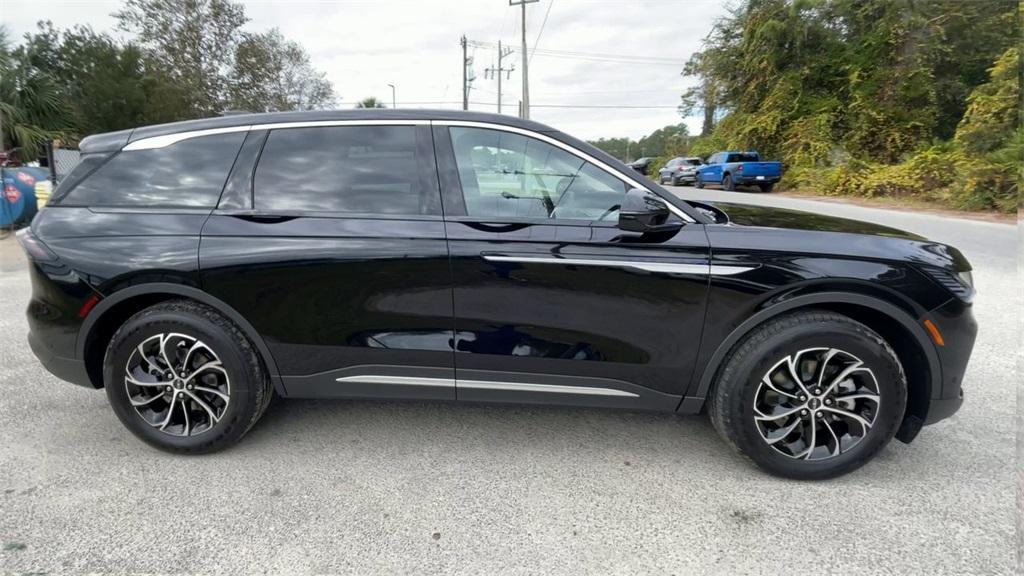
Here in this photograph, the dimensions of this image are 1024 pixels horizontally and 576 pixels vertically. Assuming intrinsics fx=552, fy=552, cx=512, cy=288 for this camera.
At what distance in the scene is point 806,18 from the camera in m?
24.0

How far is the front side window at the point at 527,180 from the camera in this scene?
8.85ft

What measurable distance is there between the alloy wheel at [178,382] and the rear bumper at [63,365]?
298mm

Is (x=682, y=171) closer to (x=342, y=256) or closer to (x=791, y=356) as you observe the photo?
(x=791, y=356)

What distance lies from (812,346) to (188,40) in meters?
28.6

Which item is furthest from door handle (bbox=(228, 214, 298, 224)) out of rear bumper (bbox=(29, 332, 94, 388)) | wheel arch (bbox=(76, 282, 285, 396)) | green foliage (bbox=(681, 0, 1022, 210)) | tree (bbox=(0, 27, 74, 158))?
green foliage (bbox=(681, 0, 1022, 210))

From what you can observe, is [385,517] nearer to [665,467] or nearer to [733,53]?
[665,467]

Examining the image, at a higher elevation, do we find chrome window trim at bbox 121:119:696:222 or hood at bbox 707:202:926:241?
chrome window trim at bbox 121:119:696:222

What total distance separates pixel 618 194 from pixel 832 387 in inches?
53.5

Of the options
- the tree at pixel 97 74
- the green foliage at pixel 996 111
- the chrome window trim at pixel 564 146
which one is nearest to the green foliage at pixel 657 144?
the chrome window trim at pixel 564 146

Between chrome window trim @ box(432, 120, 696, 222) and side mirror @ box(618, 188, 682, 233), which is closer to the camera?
side mirror @ box(618, 188, 682, 233)

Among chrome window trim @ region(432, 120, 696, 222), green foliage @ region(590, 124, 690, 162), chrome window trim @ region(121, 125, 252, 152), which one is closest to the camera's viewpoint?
chrome window trim @ region(432, 120, 696, 222)

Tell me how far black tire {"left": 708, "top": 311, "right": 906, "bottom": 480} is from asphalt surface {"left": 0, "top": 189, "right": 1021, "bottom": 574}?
122mm

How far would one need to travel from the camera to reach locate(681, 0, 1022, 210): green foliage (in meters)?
20.2

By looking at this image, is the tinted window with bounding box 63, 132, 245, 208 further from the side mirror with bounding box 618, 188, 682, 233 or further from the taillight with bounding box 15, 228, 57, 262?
the side mirror with bounding box 618, 188, 682, 233
